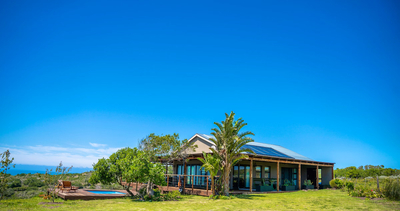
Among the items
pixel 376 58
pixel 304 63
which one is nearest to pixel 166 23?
pixel 304 63

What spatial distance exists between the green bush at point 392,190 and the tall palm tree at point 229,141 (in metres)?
7.35

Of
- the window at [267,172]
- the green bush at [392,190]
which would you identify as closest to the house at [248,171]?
A: the window at [267,172]

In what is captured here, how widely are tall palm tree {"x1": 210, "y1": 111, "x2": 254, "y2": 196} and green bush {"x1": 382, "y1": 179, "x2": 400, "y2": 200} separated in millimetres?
7347

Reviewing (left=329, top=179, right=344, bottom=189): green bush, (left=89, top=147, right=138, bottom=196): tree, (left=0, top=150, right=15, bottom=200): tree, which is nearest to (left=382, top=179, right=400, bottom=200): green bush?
(left=329, top=179, right=344, bottom=189): green bush

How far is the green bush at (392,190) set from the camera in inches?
466

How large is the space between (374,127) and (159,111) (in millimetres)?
40100

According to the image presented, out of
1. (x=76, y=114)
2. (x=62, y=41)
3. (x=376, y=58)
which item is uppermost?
(x=376, y=58)

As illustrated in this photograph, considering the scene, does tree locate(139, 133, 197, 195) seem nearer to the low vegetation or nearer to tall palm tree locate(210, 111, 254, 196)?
tall palm tree locate(210, 111, 254, 196)

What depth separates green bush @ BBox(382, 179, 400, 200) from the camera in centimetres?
1184

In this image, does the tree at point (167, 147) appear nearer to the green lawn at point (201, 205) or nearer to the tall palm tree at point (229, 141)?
the tall palm tree at point (229, 141)

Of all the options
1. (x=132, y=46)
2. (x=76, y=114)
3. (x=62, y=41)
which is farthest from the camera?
(x=76, y=114)

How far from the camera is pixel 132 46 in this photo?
24.2 metres

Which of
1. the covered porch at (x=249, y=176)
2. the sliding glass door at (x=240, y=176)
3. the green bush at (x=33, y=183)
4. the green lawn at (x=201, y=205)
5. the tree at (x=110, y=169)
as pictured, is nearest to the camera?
the green lawn at (x=201, y=205)

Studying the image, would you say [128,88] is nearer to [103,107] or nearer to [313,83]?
[103,107]
